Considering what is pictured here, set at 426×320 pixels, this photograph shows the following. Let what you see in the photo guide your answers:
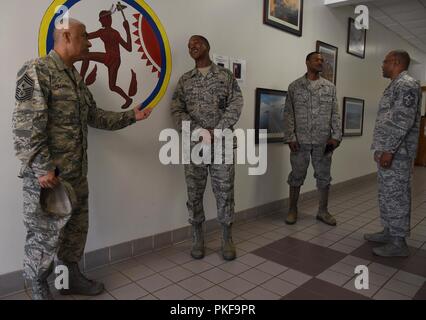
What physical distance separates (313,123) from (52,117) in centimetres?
244

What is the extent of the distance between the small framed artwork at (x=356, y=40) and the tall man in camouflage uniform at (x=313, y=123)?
194 centimetres

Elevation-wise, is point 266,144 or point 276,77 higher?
point 276,77

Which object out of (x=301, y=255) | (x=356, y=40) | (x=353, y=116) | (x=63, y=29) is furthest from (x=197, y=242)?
(x=356, y=40)

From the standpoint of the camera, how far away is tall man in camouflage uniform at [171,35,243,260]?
2.44 meters

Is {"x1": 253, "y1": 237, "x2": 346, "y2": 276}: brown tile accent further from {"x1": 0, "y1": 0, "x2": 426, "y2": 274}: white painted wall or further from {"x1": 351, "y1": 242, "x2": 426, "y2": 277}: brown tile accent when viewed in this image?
{"x1": 0, "y1": 0, "x2": 426, "y2": 274}: white painted wall

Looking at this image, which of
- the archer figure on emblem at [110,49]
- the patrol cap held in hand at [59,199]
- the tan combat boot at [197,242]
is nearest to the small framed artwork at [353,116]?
the tan combat boot at [197,242]

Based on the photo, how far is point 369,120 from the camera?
5781 mm

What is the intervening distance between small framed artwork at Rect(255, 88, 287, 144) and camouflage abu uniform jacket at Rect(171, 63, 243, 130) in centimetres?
103

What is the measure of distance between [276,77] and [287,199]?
146cm

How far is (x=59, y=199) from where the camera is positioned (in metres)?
1.72

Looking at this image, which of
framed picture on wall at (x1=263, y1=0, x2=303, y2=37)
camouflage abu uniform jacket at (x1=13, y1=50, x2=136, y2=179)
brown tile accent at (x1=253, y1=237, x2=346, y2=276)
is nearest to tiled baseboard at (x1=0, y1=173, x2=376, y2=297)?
brown tile accent at (x1=253, y1=237, x2=346, y2=276)

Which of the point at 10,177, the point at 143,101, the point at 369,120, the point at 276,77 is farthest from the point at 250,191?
the point at 369,120

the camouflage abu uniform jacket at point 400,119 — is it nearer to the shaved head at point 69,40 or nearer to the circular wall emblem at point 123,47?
the circular wall emblem at point 123,47
